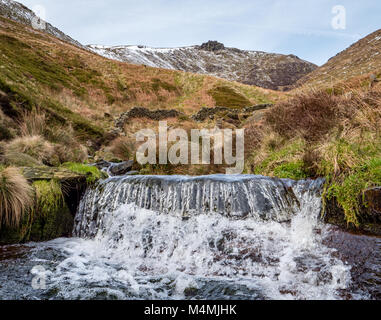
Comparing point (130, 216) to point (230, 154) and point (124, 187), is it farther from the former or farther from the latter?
point (230, 154)

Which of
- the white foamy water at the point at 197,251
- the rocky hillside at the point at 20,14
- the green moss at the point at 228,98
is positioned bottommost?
the white foamy water at the point at 197,251

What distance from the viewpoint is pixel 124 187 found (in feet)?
17.5

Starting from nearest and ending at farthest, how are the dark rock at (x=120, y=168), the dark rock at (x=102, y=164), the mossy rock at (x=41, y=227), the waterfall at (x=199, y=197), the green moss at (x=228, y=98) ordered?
the mossy rock at (x=41, y=227)
the waterfall at (x=199, y=197)
the dark rock at (x=120, y=168)
the dark rock at (x=102, y=164)
the green moss at (x=228, y=98)

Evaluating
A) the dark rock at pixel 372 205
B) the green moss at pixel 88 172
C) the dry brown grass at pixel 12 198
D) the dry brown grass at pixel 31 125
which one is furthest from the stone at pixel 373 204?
the dry brown grass at pixel 31 125

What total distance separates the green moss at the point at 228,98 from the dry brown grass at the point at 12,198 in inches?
802

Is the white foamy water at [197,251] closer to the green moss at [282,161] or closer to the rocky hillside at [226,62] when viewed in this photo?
the green moss at [282,161]

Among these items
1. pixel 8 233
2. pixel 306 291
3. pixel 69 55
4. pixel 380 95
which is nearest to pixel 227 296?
pixel 306 291

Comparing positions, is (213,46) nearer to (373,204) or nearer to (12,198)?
(12,198)

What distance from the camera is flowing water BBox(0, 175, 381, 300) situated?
302 cm

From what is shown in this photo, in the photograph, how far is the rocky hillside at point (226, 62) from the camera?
79000mm

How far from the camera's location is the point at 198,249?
4.01 m

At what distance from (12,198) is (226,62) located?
346ft

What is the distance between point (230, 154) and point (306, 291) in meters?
5.57

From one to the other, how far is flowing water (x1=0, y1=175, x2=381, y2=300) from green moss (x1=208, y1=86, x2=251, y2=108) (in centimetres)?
1931
